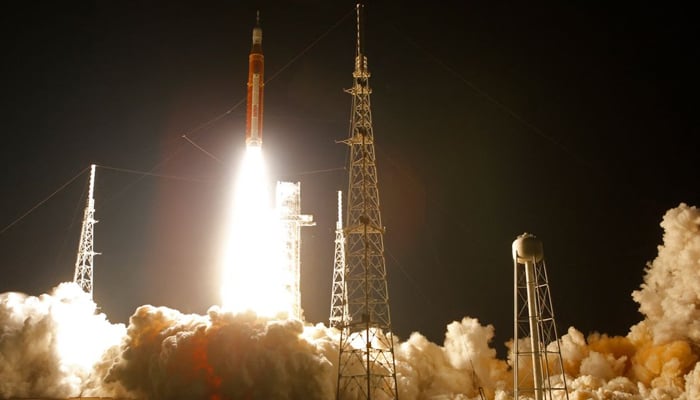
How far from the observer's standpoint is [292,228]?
3878cm

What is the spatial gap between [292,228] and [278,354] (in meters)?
9.08

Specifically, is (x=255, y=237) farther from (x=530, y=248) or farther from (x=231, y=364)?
(x=530, y=248)

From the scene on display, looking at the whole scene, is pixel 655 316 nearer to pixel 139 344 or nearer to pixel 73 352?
pixel 139 344

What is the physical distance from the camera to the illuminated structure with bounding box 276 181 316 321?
38.4 m

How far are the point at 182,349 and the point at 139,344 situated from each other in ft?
11.0

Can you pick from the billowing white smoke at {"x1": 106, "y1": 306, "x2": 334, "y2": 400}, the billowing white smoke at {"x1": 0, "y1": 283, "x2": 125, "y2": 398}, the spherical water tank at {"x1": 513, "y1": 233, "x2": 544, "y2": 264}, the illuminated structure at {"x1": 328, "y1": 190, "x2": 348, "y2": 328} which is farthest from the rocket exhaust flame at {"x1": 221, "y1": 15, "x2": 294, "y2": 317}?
the spherical water tank at {"x1": 513, "y1": 233, "x2": 544, "y2": 264}

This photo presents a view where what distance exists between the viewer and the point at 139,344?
3416cm

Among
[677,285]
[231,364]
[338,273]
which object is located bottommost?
[231,364]

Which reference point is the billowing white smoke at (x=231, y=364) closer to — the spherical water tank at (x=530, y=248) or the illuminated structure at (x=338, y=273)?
the illuminated structure at (x=338, y=273)

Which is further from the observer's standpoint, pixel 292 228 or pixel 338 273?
pixel 338 273

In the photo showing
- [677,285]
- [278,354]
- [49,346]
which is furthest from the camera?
[677,285]

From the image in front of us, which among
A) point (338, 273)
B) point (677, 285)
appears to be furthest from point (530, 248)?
point (338, 273)

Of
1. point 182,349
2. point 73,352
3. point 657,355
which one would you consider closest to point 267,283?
point 182,349

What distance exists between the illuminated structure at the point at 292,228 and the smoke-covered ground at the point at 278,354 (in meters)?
2.37
